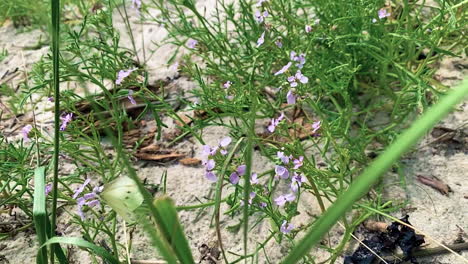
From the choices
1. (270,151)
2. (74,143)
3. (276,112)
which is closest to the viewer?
(270,151)

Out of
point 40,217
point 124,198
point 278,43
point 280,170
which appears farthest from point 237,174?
point 278,43

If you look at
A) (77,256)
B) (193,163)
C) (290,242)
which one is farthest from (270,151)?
(77,256)

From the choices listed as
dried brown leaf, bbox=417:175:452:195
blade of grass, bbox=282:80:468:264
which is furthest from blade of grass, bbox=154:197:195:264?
dried brown leaf, bbox=417:175:452:195

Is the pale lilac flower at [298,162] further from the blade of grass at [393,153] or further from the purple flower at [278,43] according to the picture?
the blade of grass at [393,153]

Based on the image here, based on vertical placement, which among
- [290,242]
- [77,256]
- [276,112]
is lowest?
[290,242]

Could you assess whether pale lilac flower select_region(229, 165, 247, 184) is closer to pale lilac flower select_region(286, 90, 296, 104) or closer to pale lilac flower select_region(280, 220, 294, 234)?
pale lilac flower select_region(280, 220, 294, 234)

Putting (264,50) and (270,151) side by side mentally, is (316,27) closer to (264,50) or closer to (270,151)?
(264,50)
